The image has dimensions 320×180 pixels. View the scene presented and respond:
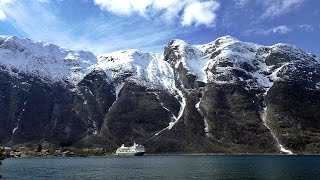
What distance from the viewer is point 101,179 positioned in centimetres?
11319

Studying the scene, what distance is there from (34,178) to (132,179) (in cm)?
2409

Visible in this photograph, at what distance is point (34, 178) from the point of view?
117 m

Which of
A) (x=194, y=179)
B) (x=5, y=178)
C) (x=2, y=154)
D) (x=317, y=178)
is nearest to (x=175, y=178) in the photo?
(x=194, y=179)

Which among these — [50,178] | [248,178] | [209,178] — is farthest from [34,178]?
[248,178]

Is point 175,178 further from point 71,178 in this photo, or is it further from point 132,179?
point 71,178

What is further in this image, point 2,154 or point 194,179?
point 194,179

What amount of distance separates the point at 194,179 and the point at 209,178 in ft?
15.3

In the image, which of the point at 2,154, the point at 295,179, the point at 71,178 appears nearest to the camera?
the point at 2,154

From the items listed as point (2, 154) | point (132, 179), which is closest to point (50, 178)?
point (132, 179)

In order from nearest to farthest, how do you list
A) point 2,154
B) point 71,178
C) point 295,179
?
point 2,154 < point 295,179 < point 71,178

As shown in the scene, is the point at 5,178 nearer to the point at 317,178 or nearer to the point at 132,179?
the point at 132,179

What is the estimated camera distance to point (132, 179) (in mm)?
112562

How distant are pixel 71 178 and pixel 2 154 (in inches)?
2090

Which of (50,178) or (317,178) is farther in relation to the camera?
(50,178)
